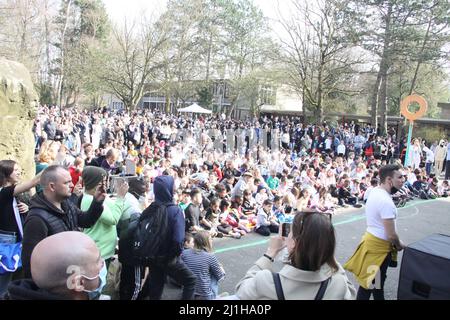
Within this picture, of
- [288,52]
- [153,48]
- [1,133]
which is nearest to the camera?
[1,133]

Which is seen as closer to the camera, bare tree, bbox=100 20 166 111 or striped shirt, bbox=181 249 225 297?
striped shirt, bbox=181 249 225 297

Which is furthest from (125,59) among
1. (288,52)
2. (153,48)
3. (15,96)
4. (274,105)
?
(15,96)

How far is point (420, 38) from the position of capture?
67.4ft

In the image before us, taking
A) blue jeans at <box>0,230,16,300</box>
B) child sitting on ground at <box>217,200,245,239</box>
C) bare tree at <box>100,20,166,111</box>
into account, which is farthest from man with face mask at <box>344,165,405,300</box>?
bare tree at <box>100,20,166,111</box>

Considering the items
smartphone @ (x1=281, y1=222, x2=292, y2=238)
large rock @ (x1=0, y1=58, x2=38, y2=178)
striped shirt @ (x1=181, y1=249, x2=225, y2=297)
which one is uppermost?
large rock @ (x1=0, y1=58, x2=38, y2=178)

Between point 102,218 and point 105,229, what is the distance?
140 mm

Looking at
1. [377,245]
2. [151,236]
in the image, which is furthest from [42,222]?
[377,245]

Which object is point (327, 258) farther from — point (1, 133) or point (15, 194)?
point (1, 133)

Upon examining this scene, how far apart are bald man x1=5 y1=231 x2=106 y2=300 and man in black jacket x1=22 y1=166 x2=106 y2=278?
1036 mm

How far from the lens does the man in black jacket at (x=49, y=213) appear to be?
2.54 metres

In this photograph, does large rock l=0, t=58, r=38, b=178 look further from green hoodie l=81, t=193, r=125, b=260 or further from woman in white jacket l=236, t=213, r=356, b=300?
woman in white jacket l=236, t=213, r=356, b=300

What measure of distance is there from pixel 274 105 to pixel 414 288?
3660 centimetres

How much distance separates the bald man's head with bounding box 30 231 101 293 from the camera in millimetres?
1551

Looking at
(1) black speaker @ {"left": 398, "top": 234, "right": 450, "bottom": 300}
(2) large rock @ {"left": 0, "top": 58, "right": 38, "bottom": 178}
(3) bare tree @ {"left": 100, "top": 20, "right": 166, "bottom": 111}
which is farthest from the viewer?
(3) bare tree @ {"left": 100, "top": 20, "right": 166, "bottom": 111}
